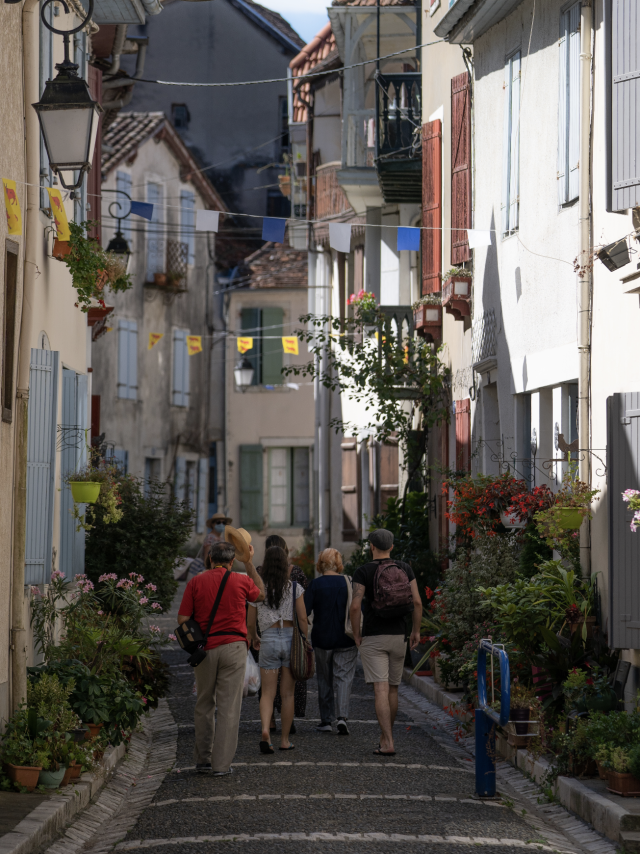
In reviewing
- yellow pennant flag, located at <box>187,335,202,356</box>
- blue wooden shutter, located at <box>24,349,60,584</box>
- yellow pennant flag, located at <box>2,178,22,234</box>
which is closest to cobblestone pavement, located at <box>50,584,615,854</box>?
blue wooden shutter, located at <box>24,349,60,584</box>

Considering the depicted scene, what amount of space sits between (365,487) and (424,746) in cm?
1267

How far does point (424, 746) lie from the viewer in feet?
33.9

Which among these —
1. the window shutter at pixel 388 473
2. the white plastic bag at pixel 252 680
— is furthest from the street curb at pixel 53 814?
the window shutter at pixel 388 473

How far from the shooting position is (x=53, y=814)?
733cm

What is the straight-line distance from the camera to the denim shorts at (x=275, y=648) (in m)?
10.2

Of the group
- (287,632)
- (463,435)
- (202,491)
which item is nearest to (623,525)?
(287,632)

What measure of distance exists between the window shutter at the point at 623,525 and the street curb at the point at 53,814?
11.3 feet

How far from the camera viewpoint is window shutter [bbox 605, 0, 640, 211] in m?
8.52

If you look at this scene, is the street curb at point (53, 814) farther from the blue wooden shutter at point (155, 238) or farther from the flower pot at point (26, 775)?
the blue wooden shutter at point (155, 238)

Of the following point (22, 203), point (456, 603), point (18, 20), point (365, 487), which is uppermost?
point (18, 20)

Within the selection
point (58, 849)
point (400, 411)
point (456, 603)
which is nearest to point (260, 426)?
point (400, 411)

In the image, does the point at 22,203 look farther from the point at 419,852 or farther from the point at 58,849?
the point at 419,852

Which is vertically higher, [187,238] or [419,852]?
[187,238]

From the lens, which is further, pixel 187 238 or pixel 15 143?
pixel 187 238
